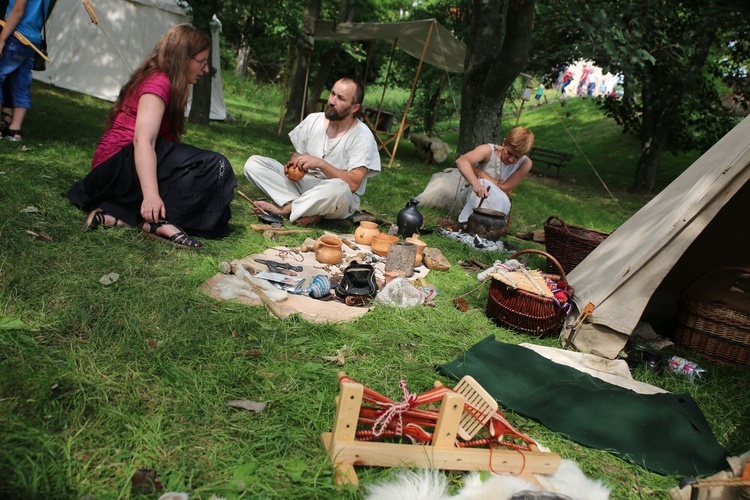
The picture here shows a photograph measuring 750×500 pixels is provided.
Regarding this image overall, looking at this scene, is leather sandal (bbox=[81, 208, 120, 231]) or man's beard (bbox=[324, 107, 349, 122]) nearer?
leather sandal (bbox=[81, 208, 120, 231])

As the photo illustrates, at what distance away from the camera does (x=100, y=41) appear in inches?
437

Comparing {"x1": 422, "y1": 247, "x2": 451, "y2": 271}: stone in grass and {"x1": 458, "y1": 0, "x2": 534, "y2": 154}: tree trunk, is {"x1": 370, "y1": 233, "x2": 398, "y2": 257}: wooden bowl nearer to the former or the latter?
{"x1": 422, "y1": 247, "x2": 451, "y2": 271}: stone in grass

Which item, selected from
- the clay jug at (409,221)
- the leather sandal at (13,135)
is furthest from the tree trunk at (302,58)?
the clay jug at (409,221)

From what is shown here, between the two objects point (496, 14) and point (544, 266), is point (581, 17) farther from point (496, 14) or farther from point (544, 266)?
point (544, 266)

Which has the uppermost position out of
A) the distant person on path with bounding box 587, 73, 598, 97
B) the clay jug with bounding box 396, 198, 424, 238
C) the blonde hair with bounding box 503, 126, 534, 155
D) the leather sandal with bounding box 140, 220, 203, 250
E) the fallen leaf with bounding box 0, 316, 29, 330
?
the distant person on path with bounding box 587, 73, 598, 97

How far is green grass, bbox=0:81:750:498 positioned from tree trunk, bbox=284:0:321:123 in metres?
7.94

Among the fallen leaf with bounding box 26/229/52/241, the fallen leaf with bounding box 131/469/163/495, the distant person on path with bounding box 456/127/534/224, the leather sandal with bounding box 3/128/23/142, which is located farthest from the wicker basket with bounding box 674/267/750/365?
the leather sandal with bounding box 3/128/23/142

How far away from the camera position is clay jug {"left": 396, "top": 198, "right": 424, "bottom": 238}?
4989 mm

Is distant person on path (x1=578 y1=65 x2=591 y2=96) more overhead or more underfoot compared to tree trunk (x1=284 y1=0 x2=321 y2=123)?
more overhead

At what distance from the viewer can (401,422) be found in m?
1.91

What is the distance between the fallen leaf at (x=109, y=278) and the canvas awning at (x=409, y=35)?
791 cm

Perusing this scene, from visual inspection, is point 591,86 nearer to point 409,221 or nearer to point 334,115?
point 409,221

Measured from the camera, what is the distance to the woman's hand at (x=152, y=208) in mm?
3492

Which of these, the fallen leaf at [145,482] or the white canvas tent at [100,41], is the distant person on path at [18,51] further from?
the white canvas tent at [100,41]
